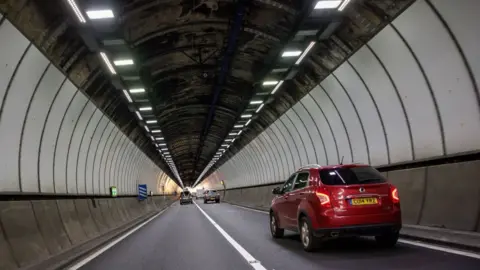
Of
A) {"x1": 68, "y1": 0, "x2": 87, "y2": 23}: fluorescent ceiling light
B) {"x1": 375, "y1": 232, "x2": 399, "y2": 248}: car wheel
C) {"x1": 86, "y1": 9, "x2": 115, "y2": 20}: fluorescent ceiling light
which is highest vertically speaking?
{"x1": 86, "y1": 9, "x2": 115, "y2": 20}: fluorescent ceiling light

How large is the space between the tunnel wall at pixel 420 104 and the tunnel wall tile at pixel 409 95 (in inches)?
1.0

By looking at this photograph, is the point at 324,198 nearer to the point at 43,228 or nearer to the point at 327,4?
the point at 327,4

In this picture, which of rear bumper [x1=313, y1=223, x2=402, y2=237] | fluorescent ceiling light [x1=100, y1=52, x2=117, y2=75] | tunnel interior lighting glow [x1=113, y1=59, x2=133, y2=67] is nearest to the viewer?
rear bumper [x1=313, y1=223, x2=402, y2=237]

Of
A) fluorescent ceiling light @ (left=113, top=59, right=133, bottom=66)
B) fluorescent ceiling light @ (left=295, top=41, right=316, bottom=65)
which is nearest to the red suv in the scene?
fluorescent ceiling light @ (left=295, top=41, right=316, bottom=65)

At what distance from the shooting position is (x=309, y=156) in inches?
997

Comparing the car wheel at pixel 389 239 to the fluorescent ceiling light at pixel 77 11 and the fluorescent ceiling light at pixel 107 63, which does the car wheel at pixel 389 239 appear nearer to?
the fluorescent ceiling light at pixel 77 11

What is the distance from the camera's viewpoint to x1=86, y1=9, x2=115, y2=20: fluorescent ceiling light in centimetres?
1069

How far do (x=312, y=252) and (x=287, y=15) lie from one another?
6.36m

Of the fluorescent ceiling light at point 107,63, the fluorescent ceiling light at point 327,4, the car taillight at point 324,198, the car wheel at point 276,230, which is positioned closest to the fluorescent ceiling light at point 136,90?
the fluorescent ceiling light at point 107,63

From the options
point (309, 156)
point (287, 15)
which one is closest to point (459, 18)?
point (287, 15)

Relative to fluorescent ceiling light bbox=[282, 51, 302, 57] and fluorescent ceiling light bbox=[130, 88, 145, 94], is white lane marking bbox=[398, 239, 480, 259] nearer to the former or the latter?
fluorescent ceiling light bbox=[282, 51, 302, 57]

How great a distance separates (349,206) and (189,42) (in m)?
8.40

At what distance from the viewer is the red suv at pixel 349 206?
9578 millimetres

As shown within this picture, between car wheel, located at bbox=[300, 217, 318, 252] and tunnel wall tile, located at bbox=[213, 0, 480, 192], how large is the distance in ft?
12.0
